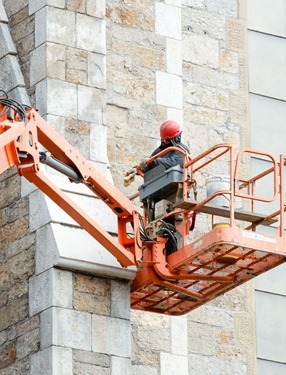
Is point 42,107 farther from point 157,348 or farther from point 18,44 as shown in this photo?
point 157,348

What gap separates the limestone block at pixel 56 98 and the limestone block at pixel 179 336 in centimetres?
266

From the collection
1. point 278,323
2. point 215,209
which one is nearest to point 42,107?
point 215,209

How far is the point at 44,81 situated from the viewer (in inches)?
778

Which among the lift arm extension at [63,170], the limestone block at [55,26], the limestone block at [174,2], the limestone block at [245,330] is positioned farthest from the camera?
the limestone block at [174,2]

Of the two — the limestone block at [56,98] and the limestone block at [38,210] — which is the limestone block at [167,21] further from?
the limestone block at [38,210]

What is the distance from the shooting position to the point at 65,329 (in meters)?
18.6

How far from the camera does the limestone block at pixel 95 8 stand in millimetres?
20359

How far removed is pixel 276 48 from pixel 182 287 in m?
4.85

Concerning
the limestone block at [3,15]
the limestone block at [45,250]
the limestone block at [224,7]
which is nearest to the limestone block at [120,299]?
the limestone block at [45,250]

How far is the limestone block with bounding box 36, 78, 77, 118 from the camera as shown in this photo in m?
19.7

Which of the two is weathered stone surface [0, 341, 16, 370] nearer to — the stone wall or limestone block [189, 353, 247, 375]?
the stone wall

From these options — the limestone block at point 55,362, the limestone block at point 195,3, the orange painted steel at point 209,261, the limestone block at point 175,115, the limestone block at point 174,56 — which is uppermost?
the limestone block at point 195,3

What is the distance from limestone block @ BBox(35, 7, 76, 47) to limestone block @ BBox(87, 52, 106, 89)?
10.8 inches

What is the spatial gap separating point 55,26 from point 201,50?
3.03m
